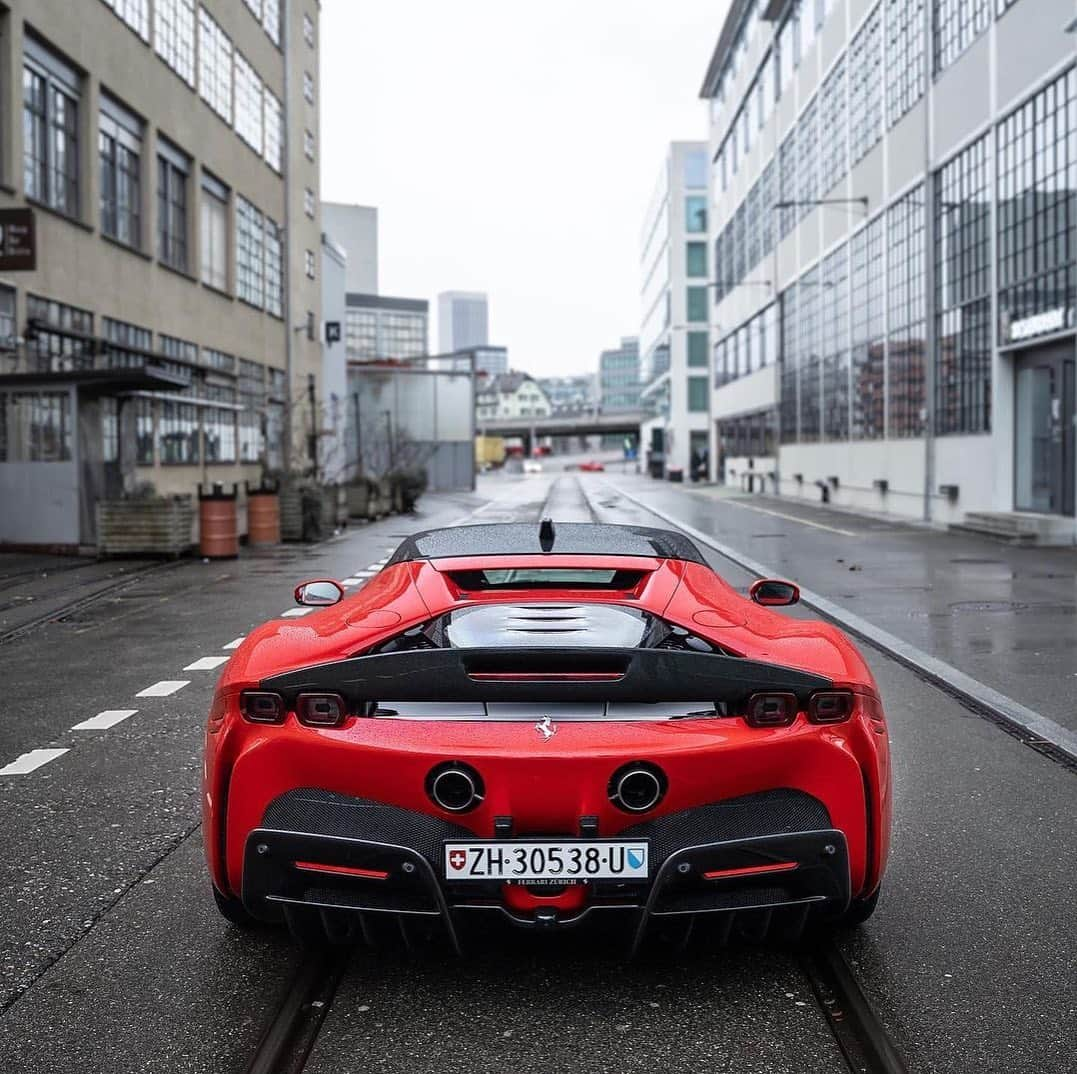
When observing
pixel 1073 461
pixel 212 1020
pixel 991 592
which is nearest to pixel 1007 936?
pixel 212 1020

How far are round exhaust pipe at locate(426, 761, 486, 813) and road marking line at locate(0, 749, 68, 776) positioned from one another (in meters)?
3.77

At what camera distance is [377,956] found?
162 inches

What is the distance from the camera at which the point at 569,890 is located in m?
3.58

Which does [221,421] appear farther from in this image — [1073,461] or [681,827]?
[681,827]

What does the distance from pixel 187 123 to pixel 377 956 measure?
3561 centimetres

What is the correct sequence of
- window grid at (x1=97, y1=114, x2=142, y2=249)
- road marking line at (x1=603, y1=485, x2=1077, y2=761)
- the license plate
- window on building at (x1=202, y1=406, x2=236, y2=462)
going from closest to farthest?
the license plate → road marking line at (x1=603, y1=485, x2=1077, y2=761) → window grid at (x1=97, y1=114, x2=142, y2=249) → window on building at (x1=202, y1=406, x2=236, y2=462)

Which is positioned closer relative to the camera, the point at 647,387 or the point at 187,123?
the point at 187,123

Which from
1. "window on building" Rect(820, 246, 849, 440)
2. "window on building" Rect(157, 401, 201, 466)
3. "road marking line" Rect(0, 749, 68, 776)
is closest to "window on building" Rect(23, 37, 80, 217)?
"window on building" Rect(157, 401, 201, 466)

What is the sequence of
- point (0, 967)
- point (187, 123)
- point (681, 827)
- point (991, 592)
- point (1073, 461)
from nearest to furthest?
point (681, 827)
point (0, 967)
point (991, 592)
point (1073, 461)
point (187, 123)

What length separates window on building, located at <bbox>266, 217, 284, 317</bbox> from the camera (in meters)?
46.3

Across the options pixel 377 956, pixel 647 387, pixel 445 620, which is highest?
pixel 647 387

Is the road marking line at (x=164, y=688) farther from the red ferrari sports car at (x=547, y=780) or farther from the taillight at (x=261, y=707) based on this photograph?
the taillight at (x=261, y=707)

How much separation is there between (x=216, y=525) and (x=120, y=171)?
13.2 metres

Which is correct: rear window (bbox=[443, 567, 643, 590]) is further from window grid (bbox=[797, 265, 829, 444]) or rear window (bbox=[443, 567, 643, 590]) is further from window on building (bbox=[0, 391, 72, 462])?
window grid (bbox=[797, 265, 829, 444])
